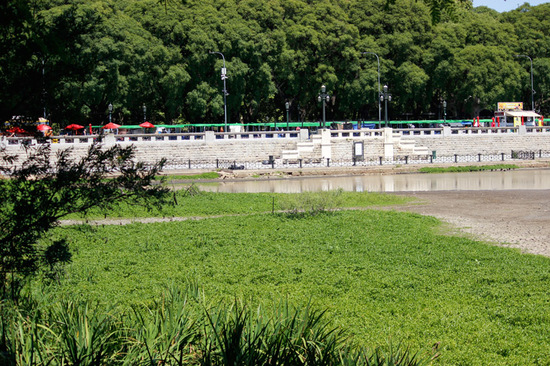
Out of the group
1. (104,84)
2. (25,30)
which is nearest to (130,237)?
(25,30)

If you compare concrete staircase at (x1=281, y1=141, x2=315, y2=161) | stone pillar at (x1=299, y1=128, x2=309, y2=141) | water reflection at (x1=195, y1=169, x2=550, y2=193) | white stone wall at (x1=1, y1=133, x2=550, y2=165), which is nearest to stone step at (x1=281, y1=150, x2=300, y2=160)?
concrete staircase at (x1=281, y1=141, x2=315, y2=161)

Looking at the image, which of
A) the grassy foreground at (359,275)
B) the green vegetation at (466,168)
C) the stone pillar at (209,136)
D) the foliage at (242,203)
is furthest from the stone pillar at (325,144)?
the grassy foreground at (359,275)

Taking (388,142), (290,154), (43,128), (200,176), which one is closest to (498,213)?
(43,128)

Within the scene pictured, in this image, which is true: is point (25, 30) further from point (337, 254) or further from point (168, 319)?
point (337, 254)

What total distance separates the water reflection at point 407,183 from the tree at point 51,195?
2473cm

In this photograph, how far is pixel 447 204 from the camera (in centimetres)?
2381

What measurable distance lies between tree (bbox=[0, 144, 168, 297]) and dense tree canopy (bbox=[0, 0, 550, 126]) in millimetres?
39191

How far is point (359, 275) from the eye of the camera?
446 inches

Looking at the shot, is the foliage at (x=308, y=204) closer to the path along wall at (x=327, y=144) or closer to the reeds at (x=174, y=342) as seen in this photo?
the reeds at (x=174, y=342)

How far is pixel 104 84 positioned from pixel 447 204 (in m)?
28.2

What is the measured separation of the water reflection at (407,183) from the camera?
105 feet

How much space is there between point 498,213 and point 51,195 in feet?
59.5

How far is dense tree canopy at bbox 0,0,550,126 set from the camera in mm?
53000

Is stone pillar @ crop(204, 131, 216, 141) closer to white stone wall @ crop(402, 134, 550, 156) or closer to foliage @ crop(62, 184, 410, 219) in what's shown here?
white stone wall @ crop(402, 134, 550, 156)
